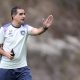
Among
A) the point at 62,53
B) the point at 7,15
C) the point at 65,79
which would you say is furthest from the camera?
the point at 7,15

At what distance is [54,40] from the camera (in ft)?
63.8

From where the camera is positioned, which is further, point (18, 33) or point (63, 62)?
point (63, 62)

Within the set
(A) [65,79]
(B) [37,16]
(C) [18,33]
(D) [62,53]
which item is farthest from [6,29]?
(B) [37,16]

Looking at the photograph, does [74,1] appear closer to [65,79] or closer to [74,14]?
[74,14]

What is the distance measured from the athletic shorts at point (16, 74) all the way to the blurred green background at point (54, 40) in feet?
22.7

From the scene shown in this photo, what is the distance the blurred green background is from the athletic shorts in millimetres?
6917

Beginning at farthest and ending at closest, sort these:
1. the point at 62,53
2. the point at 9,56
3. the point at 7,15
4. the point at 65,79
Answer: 1. the point at 7,15
2. the point at 62,53
3. the point at 65,79
4. the point at 9,56

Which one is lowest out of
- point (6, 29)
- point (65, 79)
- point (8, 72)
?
point (65, 79)

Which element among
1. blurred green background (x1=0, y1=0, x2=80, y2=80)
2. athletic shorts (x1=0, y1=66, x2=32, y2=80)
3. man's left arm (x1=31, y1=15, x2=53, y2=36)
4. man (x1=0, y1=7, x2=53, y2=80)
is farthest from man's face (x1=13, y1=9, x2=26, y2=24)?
blurred green background (x1=0, y1=0, x2=80, y2=80)

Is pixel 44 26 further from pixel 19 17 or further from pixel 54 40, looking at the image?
pixel 54 40

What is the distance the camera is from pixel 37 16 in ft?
66.1

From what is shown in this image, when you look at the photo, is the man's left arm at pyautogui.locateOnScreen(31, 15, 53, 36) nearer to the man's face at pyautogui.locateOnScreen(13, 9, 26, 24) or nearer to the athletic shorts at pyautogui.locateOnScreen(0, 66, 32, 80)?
the man's face at pyautogui.locateOnScreen(13, 9, 26, 24)

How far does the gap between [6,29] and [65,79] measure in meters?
7.31

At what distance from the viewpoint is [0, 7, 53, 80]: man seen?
995cm
